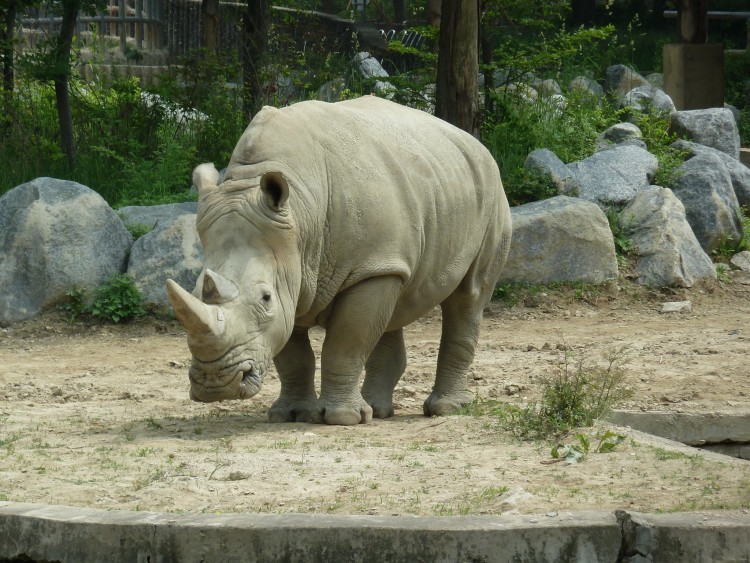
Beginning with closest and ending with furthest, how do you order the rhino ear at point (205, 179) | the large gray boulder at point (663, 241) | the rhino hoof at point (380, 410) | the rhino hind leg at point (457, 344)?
the rhino ear at point (205, 179)
the rhino hoof at point (380, 410)
the rhino hind leg at point (457, 344)
the large gray boulder at point (663, 241)

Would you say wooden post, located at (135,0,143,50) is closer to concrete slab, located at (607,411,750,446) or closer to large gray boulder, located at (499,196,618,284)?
large gray boulder, located at (499,196,618,284)

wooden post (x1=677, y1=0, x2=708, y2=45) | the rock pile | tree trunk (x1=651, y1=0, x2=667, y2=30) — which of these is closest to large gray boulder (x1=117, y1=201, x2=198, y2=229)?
the rock pile

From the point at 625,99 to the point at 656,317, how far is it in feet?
18.4

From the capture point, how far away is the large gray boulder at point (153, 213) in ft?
38.0

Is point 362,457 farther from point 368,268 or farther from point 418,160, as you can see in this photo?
point 418,160

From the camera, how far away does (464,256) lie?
7.53 metres

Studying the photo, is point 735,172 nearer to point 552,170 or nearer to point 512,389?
point 552,170

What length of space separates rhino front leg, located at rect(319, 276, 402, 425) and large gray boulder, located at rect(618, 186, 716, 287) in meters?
5.49

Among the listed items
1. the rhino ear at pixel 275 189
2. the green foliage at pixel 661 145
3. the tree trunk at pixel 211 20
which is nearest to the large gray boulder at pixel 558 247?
the green foliage at pixel 661 145

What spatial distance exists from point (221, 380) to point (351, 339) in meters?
1.09

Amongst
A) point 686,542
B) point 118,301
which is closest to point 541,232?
point 118,301

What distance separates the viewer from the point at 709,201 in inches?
509

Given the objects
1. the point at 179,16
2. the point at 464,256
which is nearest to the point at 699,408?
the point at 464,256

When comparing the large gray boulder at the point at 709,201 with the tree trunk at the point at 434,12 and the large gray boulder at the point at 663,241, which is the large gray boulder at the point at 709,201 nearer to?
the large gray boulder at the point at 663,241
